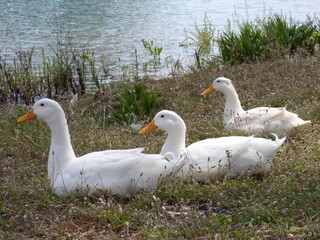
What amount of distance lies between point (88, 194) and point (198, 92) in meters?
4.40

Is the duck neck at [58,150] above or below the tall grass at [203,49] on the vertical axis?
above

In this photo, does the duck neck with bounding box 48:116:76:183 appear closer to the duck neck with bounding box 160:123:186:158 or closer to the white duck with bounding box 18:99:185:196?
the white duck with bounding box 18:99:185:196

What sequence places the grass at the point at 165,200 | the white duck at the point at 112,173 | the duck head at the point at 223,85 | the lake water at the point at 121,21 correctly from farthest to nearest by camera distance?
the lake water at the point at 121,21, the duck head at the point at 223,85, the white duck at the point at 112,173, the grass at the point at 165,200

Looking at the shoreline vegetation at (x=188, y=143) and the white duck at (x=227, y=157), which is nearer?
the shoreline vegetation at (x=188, y=143)

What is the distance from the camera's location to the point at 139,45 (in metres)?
14.7

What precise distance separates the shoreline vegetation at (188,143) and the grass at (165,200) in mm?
10

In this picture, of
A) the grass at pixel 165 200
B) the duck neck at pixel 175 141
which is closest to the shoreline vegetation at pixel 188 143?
the grass at pixel 165 200

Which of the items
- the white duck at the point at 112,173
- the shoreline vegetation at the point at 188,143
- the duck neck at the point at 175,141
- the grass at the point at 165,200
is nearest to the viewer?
the grass at the point at 165,200

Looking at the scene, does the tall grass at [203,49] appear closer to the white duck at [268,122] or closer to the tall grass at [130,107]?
the tall grass at [130,107]

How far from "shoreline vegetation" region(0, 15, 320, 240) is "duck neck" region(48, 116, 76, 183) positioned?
0.21 metres

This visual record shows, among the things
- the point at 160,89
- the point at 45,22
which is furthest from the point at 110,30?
the point at 160,89

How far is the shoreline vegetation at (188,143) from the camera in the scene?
13.2ft

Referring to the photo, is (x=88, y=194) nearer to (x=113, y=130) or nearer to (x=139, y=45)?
(x=113, y=130)

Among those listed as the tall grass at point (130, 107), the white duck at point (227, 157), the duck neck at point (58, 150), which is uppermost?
the duck neck at point (58, 150)
